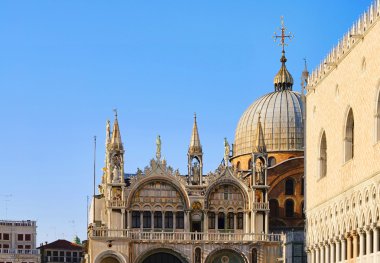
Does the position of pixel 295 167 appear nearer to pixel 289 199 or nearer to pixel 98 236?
pixel 289 199

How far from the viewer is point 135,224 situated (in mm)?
64438

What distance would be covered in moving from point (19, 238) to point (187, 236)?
34.4 metres

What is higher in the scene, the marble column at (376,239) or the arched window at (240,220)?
the arched window at (240,220)

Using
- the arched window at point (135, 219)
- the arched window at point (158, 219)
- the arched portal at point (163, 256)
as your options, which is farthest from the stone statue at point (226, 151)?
the arched portal at point (163, 256)

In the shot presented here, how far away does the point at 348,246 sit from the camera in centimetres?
3941

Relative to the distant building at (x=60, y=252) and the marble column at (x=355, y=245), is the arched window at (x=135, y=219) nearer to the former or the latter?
the marble column at (x=355, y=245)

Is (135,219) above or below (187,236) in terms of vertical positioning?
above

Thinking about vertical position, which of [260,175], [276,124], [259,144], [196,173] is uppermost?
[276,124]

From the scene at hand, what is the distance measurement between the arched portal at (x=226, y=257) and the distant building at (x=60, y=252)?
130ft

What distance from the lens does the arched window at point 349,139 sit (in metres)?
39.2

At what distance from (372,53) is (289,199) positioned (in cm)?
3585

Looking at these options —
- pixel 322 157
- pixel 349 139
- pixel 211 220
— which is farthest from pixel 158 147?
pixel 349 139

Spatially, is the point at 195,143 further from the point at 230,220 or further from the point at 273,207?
the point at 273,207

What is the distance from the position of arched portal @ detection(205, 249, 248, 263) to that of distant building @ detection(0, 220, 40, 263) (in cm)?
3026
